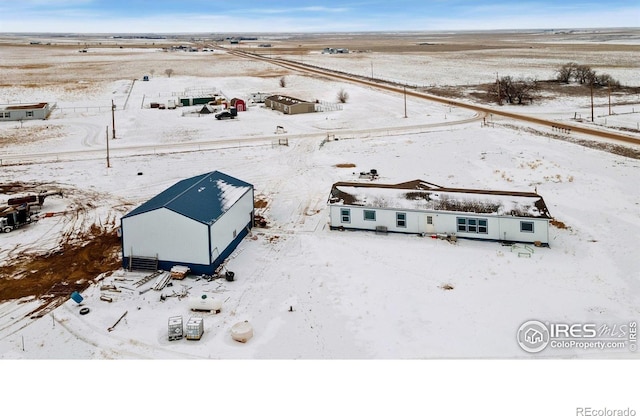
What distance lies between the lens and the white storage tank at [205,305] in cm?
1858

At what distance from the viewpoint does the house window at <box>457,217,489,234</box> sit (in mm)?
24812

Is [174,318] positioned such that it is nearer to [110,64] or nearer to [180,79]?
[180,79]

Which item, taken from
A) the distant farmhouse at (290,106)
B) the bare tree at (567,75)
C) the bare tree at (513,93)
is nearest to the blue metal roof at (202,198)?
the distant farmhouse at (290,106)

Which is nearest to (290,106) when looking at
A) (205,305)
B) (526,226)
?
(526,226)

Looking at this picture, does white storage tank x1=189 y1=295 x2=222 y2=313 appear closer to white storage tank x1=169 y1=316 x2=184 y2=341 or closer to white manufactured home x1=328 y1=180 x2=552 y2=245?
white storage tank x1=169 y1=316 x2=184 y2=341

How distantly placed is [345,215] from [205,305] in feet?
33.9

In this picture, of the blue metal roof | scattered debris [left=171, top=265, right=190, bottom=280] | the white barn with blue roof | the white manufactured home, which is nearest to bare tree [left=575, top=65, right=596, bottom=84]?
the white manufactured home

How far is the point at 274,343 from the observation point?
16.5 m

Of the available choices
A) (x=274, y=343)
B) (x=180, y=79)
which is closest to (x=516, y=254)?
(x=274, y=343)

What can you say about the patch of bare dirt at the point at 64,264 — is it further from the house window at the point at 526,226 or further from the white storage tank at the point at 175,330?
the house window at the point at 526,226

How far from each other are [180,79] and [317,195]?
86.2m

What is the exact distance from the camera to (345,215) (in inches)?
1052

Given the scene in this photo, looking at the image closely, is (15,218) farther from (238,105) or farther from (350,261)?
(238,105)

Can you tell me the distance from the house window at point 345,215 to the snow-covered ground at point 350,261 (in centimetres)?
93
